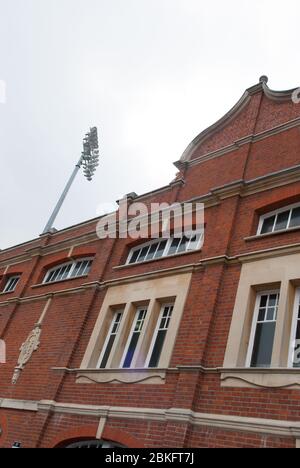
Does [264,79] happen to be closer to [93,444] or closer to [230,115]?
[230,115]

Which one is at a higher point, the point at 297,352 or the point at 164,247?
the point at 164,247

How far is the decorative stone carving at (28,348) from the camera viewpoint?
460 inches

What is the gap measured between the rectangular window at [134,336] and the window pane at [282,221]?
382 cm

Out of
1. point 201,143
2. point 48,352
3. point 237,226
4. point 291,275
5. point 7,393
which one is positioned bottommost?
point 7,393

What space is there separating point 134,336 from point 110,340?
94 centimetres

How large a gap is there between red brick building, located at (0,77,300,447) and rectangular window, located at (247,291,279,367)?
0.07ft

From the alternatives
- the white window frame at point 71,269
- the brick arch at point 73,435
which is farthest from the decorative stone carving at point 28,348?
the brick arch at point 73,435

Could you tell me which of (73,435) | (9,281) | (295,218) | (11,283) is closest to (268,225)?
(295,218)

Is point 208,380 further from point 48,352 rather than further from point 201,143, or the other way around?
point 201,143

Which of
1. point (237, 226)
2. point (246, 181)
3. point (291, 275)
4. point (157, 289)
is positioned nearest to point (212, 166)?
Result: point (246, 181)

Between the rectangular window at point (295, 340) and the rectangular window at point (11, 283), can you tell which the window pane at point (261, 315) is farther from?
the rectangular window at point (11, 283)

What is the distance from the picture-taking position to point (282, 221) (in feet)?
28.8

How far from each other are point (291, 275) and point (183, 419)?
3252 mm

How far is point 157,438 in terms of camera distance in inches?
285
